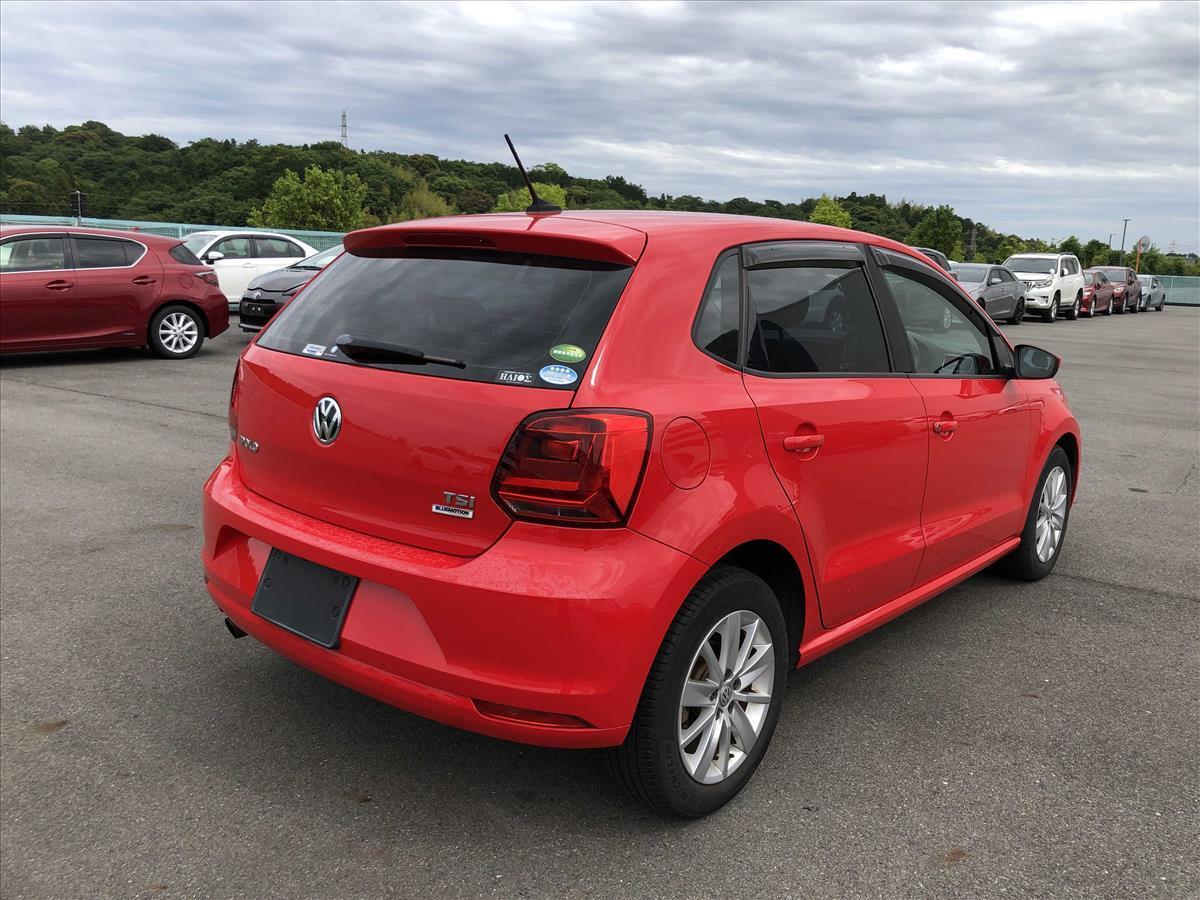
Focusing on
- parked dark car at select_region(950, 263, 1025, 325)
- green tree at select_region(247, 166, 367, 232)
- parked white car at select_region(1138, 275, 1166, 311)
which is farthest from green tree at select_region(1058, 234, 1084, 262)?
parked dark car at select_region(950, 263, 1025, 325)

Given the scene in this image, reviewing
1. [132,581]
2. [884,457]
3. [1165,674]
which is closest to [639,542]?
[884,457]

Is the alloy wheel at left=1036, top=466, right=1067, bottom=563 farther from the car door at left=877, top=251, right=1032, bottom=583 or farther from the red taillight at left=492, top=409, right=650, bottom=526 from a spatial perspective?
the red taillight at left=492, top=409, right=650, bottom=526

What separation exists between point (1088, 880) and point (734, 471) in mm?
1387

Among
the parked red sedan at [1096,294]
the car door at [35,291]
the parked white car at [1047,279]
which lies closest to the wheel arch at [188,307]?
the car door at [35,291]

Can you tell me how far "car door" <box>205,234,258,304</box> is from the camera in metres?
17.4

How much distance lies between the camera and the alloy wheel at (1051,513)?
16.5 ft

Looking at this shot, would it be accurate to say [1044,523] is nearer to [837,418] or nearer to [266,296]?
[837,418]

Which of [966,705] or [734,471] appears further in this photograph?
[966,705]

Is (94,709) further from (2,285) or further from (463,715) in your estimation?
(2,285)

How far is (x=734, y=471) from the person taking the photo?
9.35 feet

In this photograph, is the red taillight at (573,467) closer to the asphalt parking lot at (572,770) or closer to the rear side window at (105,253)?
the asphalt parking lot at (572,770)

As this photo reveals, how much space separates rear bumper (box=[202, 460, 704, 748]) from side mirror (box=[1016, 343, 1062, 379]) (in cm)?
247

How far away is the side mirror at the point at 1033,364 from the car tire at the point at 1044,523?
1.88 ft

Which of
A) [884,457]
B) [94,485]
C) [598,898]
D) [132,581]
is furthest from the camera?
[94,485]
